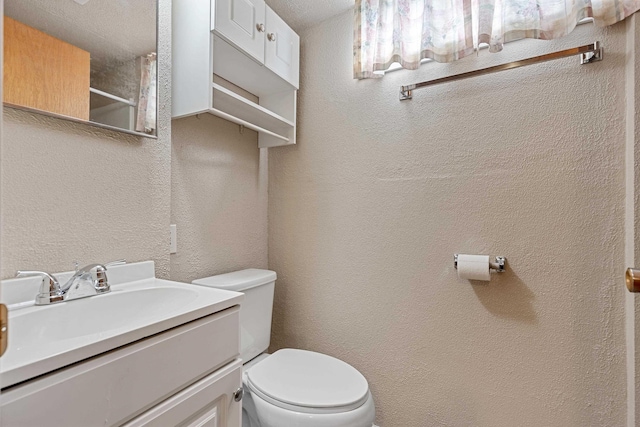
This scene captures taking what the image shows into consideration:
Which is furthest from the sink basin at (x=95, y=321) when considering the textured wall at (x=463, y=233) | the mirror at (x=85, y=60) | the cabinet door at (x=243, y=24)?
the cabinet door at (x=243, y=24)

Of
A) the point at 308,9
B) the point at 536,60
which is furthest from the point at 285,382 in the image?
the point at 308,9

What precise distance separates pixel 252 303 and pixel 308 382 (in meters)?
0.42

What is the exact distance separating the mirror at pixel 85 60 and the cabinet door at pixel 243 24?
242mm

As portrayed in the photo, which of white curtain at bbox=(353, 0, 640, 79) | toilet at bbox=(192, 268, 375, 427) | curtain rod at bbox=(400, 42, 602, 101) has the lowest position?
toilet at bbox=(192, 268, 375, 427)

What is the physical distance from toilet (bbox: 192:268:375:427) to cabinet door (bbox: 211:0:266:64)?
3.23 ft

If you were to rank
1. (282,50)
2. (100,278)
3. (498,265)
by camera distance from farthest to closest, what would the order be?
1. (282,50)
2. (498,265)
3. (100,278)

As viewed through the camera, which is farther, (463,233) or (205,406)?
(463,233)

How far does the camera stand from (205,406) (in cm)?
90

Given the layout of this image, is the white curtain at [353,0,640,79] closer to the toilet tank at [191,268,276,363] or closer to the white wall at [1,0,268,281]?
the white wall at [1,0,268,281]

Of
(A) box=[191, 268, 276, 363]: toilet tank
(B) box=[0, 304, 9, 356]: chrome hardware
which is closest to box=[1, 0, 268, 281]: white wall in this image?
(A) box=[191, 268, 276, 363]: toilet tank

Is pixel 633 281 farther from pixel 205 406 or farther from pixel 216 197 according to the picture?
pixel 216 197

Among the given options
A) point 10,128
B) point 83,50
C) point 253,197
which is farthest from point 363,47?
point 10,128

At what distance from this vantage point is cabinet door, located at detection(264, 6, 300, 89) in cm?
150

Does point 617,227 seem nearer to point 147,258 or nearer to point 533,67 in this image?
point 533,67
